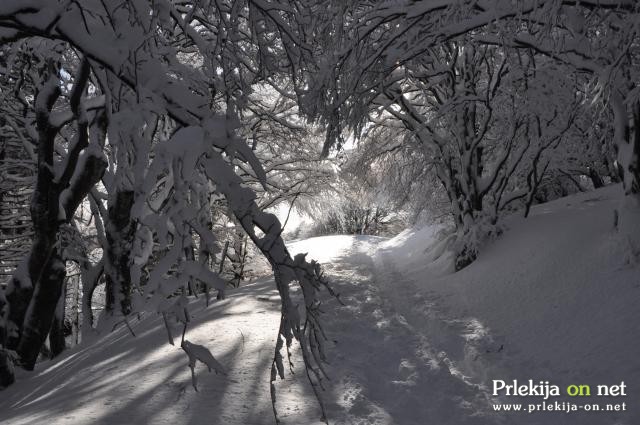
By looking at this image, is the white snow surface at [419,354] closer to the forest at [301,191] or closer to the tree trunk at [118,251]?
the forest at [301,191]

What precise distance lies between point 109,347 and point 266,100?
362 inches

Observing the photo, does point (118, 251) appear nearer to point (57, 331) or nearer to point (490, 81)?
point (57, 331)

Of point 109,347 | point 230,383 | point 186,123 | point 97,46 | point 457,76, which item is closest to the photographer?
point 186,123

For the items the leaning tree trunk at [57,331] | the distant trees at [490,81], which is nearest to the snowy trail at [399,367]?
the distant trees at [490,81]

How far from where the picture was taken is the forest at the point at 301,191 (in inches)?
69.7

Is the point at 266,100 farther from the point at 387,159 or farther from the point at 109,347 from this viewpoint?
the point at 109,347

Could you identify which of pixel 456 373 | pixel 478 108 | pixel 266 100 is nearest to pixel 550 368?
pixel 456 373

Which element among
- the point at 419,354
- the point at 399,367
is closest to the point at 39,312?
the point at 399,367

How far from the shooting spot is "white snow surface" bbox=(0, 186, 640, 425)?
3193mm

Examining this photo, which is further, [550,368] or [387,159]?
[387,159]

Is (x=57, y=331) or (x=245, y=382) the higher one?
(x=57, y=331)

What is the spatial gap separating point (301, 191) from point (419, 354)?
2.68 m

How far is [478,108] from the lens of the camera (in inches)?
400

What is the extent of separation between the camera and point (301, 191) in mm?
6320
